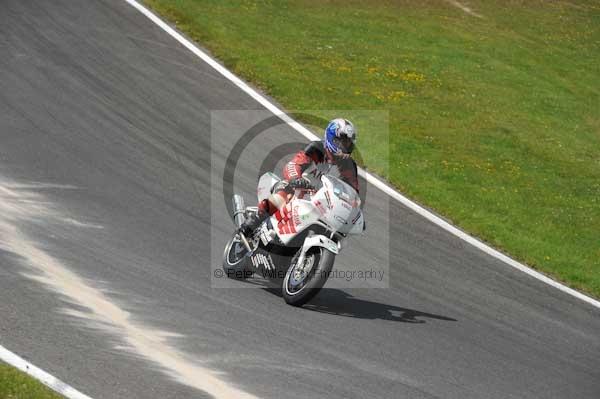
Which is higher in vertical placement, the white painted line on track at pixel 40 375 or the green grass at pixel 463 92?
the green grass at pixel 463 92

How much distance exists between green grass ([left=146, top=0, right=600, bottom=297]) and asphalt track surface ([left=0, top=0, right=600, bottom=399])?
59.7 inches

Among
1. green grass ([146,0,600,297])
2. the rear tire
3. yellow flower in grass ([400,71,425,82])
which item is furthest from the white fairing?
yellow flower in grass ([400,71,425,82])

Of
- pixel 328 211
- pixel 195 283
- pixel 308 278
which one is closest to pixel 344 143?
pixel 328 211

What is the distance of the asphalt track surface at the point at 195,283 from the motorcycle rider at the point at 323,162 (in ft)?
4.14

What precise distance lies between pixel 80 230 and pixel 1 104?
530 centimetres

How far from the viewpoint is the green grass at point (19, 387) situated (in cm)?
→ 694

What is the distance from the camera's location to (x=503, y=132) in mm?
21188

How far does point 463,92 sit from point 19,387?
17.8 meters

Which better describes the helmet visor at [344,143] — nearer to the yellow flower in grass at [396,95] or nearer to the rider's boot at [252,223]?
the rider's boot at [252,223]

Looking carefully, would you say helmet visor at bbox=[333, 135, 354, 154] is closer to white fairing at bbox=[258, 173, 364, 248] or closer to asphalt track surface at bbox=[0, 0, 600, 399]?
white fairing at bbox=[258, 173, 364, 248]

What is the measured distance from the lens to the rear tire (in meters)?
12.0

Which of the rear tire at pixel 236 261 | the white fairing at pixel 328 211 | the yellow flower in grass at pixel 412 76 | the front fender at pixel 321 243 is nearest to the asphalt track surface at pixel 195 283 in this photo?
the rear tire at pixel 236 261

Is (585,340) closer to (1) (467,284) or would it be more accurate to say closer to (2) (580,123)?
(1) (467,284)

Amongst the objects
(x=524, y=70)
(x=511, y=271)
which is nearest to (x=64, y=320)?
(x=511, y=271)
